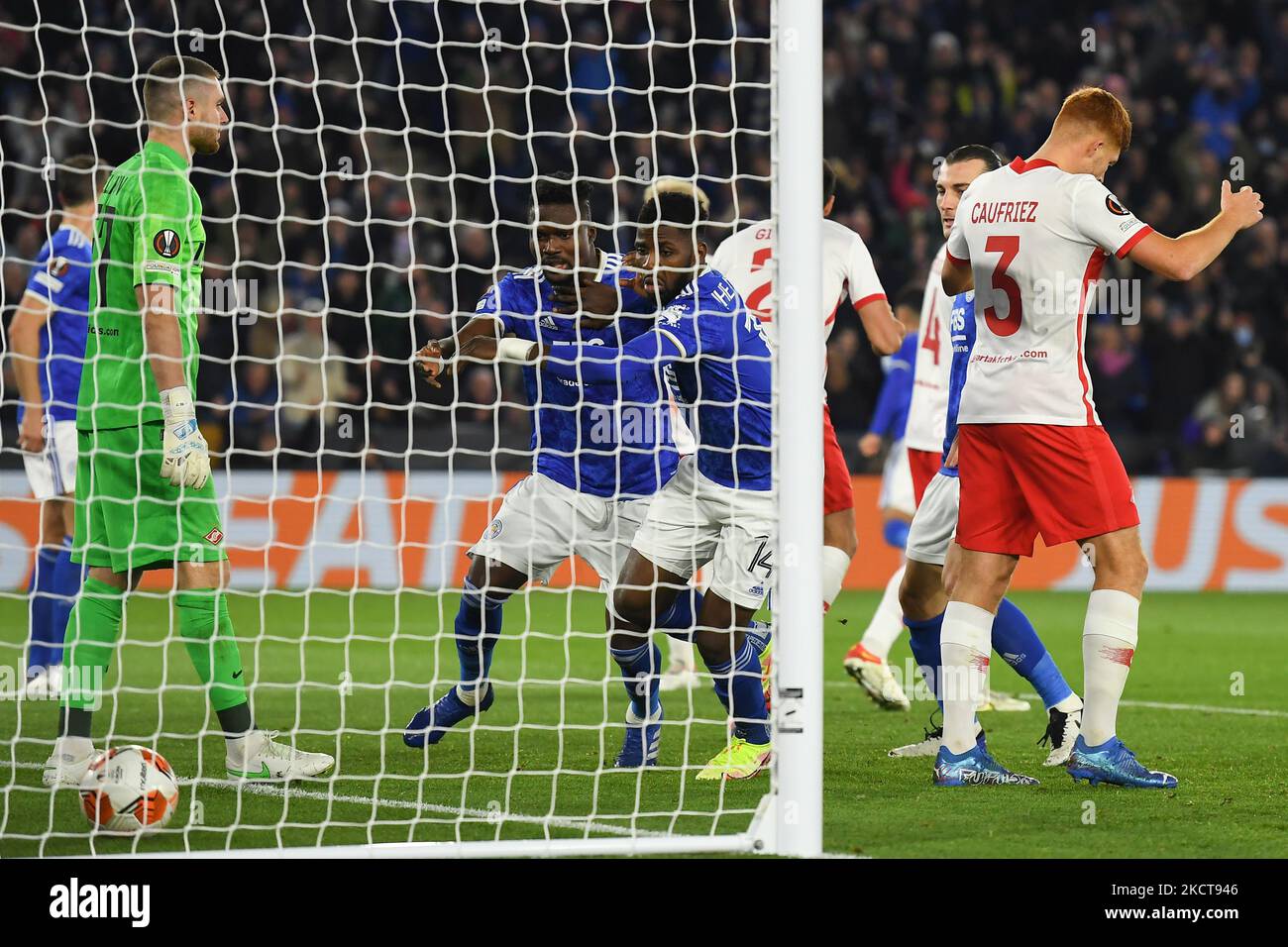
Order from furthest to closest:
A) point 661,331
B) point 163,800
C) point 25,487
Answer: point 25,487
point 661,331
point 163,800

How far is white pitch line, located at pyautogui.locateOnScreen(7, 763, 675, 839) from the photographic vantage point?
4.51 metres

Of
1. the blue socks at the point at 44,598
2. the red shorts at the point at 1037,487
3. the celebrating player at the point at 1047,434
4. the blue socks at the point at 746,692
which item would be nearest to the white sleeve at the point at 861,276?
the celebrating player at the point at 1047,434

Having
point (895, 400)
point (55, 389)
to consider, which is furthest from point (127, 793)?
point (895, 400)

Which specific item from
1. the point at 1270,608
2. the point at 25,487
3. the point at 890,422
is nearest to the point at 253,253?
the point at 25,487

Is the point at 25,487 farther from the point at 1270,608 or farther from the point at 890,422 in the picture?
the point at 1270,608

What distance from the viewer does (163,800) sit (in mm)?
4492

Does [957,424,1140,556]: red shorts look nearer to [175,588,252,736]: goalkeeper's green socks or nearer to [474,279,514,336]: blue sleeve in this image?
[474,279,514,336]: blue sleeve

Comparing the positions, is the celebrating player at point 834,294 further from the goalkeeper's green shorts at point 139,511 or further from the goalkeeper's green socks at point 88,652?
the goalkeeper's green socks at point 88,652

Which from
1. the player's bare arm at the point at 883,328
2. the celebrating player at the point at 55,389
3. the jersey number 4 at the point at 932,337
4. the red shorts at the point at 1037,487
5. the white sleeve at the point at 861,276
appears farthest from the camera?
the jersey number 4 at the point at 932,337

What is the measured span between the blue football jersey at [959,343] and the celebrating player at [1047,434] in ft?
1.58

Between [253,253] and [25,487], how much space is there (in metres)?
2.60

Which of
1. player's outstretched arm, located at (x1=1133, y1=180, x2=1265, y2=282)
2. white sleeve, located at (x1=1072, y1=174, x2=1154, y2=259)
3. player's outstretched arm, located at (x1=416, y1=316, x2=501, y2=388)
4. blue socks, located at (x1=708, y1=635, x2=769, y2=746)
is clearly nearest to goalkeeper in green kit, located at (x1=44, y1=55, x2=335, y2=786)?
player's outstretched arm, located at (x1=416, y1=316, x2=501, y2=388)

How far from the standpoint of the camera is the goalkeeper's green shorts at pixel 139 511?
5.02 metres

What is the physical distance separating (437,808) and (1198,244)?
2.73 metres
